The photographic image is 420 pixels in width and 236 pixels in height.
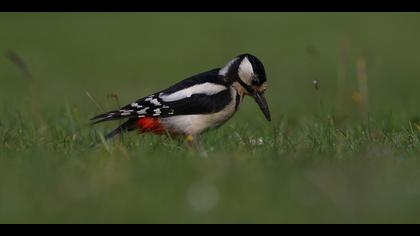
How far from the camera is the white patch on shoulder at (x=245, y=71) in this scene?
29.6ft

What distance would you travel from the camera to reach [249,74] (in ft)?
29.6

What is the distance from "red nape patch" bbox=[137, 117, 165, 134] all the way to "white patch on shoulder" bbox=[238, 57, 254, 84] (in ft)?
3.20

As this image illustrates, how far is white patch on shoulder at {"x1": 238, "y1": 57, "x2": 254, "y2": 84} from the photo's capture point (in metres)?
9.01

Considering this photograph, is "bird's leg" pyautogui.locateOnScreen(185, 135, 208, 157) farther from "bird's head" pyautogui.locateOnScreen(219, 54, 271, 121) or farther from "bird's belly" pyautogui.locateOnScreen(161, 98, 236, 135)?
"bird's head" pyautogui.locateOnScreen(219, 54, 271, 121)

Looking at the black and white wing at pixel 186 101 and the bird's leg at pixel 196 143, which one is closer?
the bird's leg at pixel 196 143

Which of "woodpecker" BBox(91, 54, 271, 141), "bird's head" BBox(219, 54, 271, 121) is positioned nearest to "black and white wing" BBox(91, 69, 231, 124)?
"woodpecker" BBox(91, 54, 271, 141)

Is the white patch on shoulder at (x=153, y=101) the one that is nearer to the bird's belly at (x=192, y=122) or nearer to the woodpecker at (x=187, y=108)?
the woodpecker at (x=187, y=108)

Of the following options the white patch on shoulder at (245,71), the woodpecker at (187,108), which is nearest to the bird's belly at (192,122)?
the woodpecker at (187,108)

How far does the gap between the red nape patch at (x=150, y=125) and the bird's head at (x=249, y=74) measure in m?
0.90

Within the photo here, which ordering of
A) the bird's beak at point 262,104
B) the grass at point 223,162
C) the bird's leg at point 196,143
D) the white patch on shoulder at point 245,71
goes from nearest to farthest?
the grass at point 223,162, the bird's leg at point 196,143, the white patch on shoulder at point 245,71, the bird's beak at point 262,104

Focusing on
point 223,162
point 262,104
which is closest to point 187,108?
point 262,104

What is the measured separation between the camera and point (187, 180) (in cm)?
568
